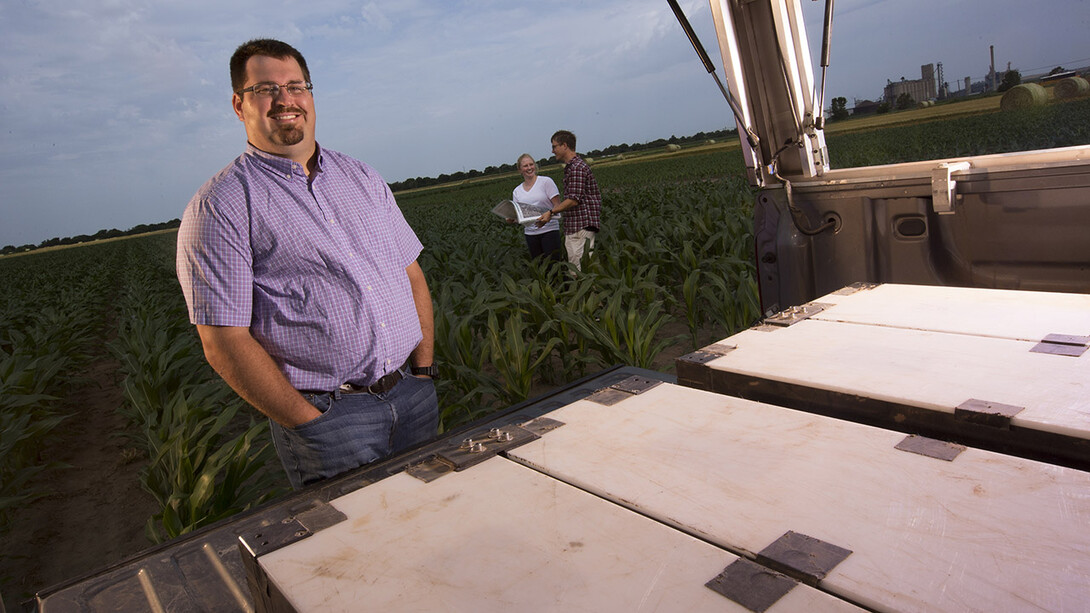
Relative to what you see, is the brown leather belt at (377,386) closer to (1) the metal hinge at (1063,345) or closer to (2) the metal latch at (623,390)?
(2) the metal latch at (623,390)

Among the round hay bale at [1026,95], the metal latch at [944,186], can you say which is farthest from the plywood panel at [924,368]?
the round hay bale at [1026,95]

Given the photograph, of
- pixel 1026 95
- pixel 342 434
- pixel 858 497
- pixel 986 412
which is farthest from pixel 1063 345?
pixel 342 434

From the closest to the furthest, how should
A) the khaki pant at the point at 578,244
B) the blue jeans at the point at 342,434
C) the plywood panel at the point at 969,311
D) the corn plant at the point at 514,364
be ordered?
the plywood panel at the point at 969,311 → the blue jeans at the point at 342,434 → the corn plant at the point at 514,364 → the khaki pant at the point at 578,244

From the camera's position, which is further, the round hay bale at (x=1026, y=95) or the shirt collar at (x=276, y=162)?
the round hay bale at (x=1026, y=95)

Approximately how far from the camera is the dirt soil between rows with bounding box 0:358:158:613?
297 centimetres

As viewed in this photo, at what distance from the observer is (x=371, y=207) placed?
2.00 meters

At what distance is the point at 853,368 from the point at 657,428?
1.55ft

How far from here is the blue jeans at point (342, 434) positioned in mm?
1808

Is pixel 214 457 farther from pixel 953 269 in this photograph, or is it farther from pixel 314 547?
pixel 953 269

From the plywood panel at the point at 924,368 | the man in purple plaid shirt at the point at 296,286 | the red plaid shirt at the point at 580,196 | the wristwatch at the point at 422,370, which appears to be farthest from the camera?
the red plaid shirt at the point at 580,196

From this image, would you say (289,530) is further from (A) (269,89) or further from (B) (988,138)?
(B) (988,138)

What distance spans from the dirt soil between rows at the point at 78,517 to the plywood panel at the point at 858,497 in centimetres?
199

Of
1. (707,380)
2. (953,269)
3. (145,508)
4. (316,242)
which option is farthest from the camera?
(145,508)

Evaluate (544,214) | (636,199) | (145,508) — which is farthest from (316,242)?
(636,199)
